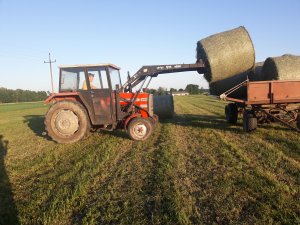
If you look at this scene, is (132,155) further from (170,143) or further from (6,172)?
(6,172)

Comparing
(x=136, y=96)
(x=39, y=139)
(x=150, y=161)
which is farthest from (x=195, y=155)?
(x=39, y=139)

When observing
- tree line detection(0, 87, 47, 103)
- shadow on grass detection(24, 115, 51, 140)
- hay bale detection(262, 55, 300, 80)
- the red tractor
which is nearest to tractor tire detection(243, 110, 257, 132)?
hay bale detection(262, 55, 300, 80)

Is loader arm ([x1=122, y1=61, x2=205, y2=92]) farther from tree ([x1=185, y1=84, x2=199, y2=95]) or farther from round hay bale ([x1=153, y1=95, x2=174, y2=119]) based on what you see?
tree ([x1=185, y1=84, x2=199, y2=95])

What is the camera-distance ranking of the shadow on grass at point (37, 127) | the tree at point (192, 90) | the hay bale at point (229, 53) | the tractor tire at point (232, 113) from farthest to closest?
the tree at point (192, 90), the shadow on grass at point (37, 127), the tractor tire at point (232, 113), the hay bale at point (229, 53)

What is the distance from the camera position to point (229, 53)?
30.8 ft

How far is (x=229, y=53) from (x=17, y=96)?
86.9 metres

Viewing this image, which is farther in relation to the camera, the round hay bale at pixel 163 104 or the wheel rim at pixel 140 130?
the round hay bale at pixel 163 104

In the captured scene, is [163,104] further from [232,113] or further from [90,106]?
[90,106]

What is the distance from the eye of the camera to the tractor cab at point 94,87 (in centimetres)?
881

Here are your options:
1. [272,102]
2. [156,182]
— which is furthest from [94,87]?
[272,102]

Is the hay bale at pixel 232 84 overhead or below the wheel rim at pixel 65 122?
overhead

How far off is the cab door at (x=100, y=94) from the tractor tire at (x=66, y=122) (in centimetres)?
39

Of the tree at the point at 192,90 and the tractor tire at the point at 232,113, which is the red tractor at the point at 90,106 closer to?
the tractor tire at the point at 232,113

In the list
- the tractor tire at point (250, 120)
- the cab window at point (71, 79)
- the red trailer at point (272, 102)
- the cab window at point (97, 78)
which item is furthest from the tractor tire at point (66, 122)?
the tractor tire at point (250, 120)
